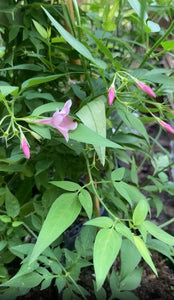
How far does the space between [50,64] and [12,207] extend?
0.27m

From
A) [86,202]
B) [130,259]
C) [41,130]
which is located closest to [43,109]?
[41,130]

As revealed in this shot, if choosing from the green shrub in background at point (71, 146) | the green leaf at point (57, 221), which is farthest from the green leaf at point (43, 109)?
the green leaf at point (57, 221)

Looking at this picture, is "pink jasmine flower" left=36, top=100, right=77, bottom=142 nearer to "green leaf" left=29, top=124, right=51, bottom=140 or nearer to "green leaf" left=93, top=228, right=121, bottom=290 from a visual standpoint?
"green leaf" left=29, top=124, right=51, bottom=140

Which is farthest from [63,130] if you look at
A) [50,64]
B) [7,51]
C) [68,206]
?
[7,51]

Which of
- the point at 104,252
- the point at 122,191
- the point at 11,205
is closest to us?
the point at 104,252

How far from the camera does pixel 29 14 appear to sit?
65 cm

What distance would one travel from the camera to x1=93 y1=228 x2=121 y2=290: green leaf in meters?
0.35

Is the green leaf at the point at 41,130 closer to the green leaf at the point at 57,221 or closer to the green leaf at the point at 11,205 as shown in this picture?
the green leaf at the point at 57,221

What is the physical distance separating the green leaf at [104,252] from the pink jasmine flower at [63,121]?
5.3 inches

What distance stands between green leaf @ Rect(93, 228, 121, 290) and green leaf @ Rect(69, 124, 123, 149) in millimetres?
110

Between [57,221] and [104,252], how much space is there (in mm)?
77

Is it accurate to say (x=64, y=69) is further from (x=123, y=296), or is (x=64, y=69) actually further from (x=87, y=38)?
(x=123, y=296)

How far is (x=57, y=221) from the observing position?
419mm

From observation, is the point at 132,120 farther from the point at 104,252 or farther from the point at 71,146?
the point at 104,252
